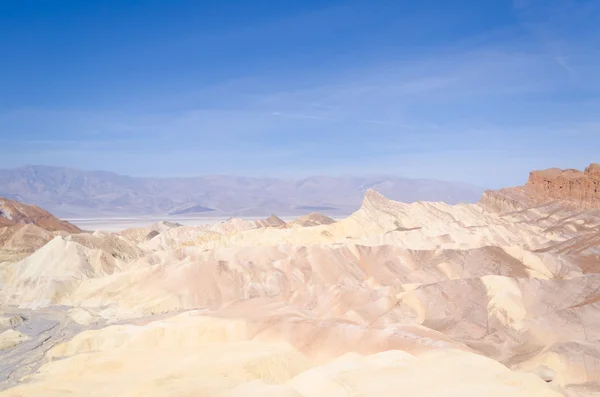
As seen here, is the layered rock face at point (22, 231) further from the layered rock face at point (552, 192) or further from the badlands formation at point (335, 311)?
the layered rock face at point (552, 192)

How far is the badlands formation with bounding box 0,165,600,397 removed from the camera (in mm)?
22828

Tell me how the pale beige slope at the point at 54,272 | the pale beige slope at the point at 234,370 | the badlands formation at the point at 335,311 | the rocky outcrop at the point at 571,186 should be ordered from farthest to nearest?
the rocky outcrop at the point at 571,186 < the pale beige slope at the point at 54,272 < the badlands formation at the point at 335,311 < the pale beige slope at the point at 234,370

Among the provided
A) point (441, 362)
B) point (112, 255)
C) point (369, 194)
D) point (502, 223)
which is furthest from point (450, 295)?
point (112, 255)

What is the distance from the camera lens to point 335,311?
3328 centimetres

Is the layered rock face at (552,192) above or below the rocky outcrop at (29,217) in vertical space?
above

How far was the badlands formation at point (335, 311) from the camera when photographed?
22828 millimetres

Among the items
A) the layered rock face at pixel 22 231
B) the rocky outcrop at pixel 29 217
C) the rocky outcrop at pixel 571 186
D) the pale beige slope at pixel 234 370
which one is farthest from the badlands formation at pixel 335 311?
the rocky outcrop at pixel 29 217

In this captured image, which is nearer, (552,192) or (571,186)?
(571,186)

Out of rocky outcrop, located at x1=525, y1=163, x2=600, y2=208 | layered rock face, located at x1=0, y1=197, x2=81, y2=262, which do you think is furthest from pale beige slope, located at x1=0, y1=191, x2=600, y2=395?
layered rock face, located at x1=0, y1=197, x2=81, y2=262

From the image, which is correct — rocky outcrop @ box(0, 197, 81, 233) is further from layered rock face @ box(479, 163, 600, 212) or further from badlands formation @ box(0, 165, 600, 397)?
layered rock face @ box(479, 163, 600, 212)

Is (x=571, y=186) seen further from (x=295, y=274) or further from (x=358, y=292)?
(x=358, y=292)

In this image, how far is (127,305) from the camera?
3966cm

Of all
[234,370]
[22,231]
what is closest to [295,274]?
[234,370]

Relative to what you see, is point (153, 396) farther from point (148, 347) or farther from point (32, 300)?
point (32, 300)
